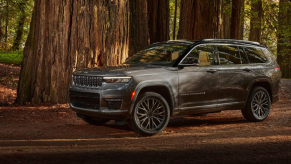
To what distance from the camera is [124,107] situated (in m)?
7.43

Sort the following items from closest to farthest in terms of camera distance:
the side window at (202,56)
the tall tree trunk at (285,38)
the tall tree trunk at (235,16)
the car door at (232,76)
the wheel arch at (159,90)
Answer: the wheel arch at (159,90)
the side window at (202,56)
the car door at (232,76)
the tall tree trunk at (235,16)
the tall tree trunk at (285,38)

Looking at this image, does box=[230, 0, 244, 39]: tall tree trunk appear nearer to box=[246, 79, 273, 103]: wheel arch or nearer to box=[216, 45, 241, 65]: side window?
box=[246, 79, 273, 103]: wheel arch

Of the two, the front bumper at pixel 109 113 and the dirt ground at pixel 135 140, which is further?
the front bumper at pixel 109 113

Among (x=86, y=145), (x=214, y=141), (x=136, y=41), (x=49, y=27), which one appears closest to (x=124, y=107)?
(x=86, y=145)

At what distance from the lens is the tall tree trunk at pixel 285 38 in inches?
1078

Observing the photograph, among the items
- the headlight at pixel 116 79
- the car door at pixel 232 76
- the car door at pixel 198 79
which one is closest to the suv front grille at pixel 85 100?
the headlight at pixel 116 79

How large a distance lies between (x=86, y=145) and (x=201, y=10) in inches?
379

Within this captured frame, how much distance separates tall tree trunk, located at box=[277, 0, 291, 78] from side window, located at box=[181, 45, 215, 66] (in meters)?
20.0

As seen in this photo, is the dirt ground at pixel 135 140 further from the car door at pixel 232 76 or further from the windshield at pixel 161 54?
the windshield at pixel 161 54

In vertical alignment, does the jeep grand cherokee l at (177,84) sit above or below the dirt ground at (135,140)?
above

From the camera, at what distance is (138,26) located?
52.0 feet

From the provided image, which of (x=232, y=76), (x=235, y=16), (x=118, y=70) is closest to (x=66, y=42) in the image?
(x=118, y=70)

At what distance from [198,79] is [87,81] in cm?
227

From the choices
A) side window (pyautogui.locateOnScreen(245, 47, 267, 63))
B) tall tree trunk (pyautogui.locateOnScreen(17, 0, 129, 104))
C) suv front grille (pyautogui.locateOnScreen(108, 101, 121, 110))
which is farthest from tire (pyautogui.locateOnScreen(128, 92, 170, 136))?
tall tree trunk (pyautogui.locateOnScreen(17, 0, 129, 104))
